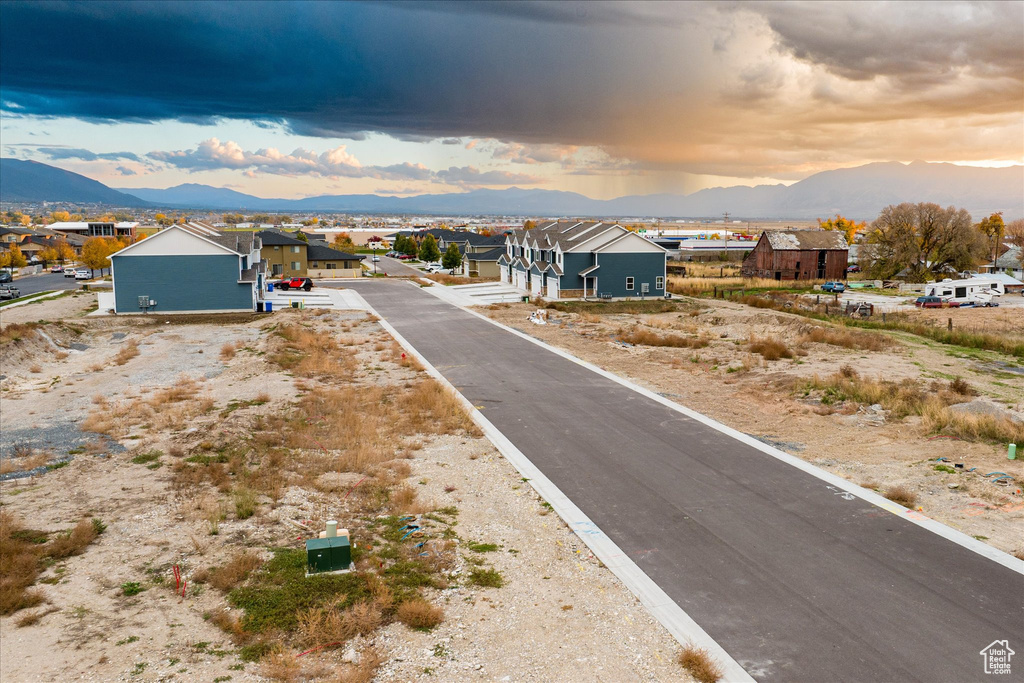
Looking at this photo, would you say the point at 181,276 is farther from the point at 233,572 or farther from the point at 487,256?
the point at 233,572

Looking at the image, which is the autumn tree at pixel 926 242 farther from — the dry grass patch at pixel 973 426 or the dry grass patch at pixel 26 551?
the dry grass patch at pixel 26 551

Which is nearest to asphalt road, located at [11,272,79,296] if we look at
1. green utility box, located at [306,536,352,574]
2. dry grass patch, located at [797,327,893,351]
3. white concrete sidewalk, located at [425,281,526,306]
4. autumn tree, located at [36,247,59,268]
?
autumn tree, located at [36,247,59,268]

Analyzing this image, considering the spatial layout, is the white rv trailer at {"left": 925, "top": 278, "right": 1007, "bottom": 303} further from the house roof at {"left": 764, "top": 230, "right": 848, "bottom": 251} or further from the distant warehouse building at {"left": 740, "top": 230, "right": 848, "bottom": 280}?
the house roof at {"left": 764, "top": 230, "right": 848, "bottom": 251}

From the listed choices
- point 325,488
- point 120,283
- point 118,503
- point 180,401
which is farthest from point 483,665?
point 120,283

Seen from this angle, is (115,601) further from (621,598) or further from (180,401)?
(180,401)

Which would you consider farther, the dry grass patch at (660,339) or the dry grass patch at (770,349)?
the dry grass patch at (660,339)

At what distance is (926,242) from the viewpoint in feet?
242

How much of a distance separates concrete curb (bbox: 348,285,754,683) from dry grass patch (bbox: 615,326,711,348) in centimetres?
1793

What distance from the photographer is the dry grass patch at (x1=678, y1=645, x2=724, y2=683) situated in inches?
335

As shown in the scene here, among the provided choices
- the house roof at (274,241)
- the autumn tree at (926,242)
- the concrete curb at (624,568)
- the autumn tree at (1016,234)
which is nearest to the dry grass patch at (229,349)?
the concrete curb at (624,568)

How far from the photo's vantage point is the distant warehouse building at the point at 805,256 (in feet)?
257

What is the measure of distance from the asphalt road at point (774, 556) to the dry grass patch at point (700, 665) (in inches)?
17.2

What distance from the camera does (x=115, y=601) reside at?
1019 centimetres

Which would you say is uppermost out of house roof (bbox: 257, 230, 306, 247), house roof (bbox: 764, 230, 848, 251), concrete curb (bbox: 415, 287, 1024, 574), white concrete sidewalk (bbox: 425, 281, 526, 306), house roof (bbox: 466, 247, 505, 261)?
house roof (bbox: 764, 230, 848, 251)
